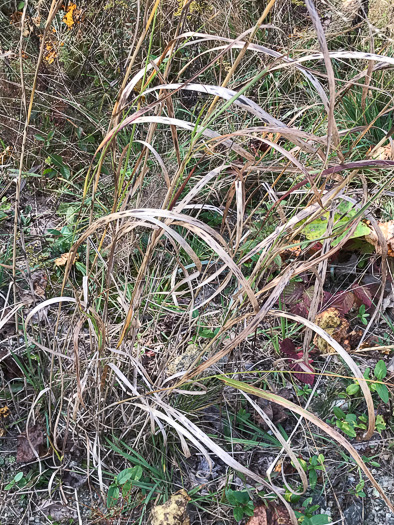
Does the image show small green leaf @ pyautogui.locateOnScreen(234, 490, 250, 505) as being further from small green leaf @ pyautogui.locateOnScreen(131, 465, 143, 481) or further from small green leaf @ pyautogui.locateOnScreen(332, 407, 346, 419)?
small green leaf @ pyautogui.locateOnScreen(332, 407, 346, 419)

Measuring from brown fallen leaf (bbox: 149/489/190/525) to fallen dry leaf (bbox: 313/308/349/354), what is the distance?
0.64 m

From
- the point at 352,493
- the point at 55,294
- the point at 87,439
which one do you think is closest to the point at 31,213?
the point at 55,294

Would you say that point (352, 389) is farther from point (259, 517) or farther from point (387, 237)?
point (387, 237)

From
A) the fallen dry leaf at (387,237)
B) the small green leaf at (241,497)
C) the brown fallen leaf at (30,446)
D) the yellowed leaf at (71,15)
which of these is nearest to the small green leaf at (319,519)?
the small green leaf at (241,497)

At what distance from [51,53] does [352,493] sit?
2.06 meters

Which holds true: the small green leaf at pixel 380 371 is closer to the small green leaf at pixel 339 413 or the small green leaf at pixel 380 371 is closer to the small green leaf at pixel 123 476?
the small green leaf at pixel 339 413

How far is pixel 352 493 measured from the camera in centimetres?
134

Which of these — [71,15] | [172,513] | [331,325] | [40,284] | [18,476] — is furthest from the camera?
[71,15]

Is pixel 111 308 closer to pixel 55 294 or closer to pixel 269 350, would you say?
pixel 55 294

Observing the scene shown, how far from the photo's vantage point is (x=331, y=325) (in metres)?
1.56

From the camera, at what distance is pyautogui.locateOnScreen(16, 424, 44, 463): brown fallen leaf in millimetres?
1335

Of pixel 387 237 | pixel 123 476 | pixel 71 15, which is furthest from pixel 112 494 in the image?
pixel 71 15

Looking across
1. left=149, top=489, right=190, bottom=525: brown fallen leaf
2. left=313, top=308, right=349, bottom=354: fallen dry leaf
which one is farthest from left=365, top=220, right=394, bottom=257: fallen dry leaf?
left=149, top=489, right=190, bottom=525: brown fallen leaf

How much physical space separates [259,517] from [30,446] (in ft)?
2.07
